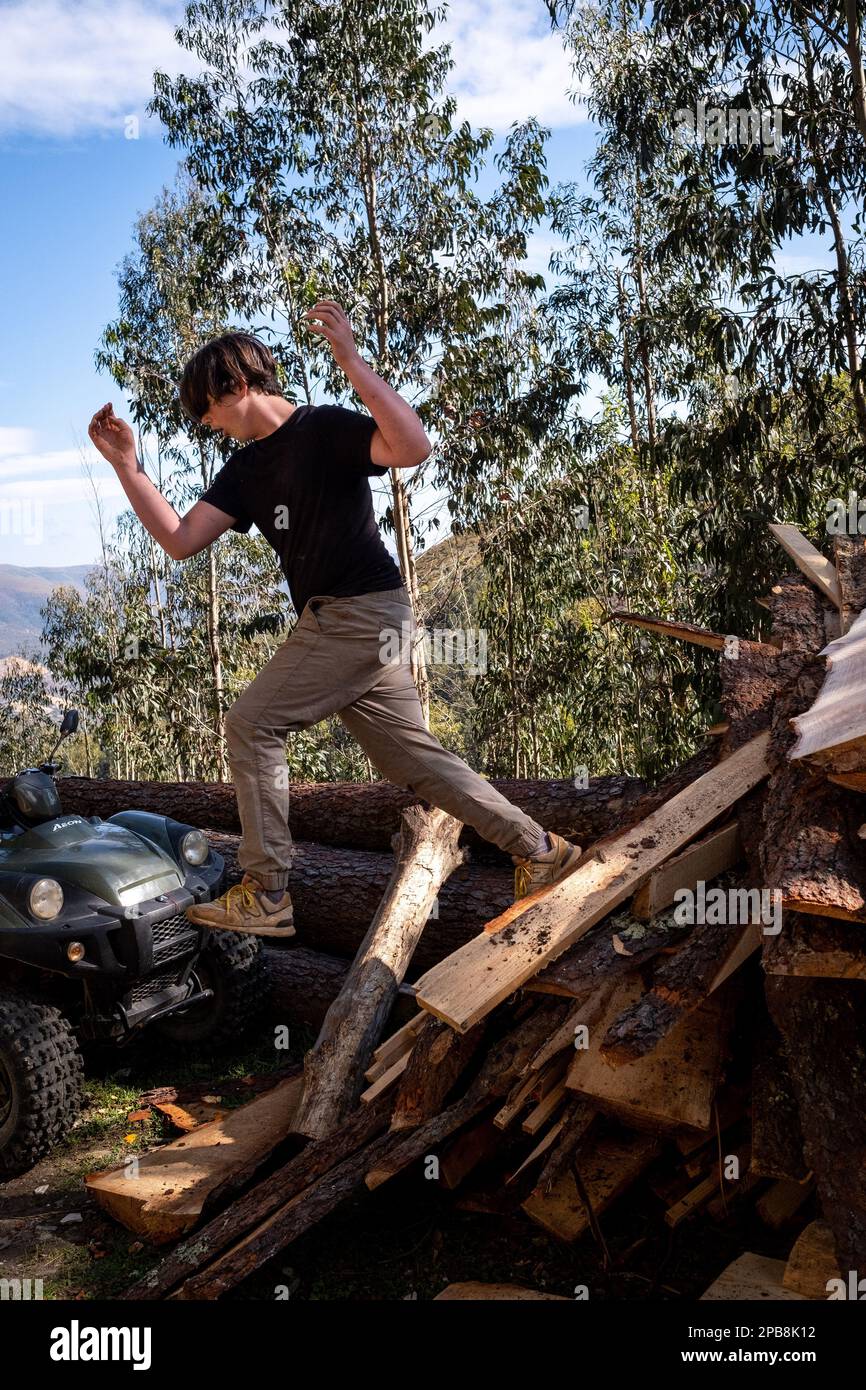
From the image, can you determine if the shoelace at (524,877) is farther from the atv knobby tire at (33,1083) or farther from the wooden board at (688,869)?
the atv knobby tire at (33,1083)

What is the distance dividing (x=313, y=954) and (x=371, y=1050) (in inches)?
58.3

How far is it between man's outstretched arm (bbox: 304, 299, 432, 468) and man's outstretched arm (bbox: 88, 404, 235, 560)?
28.3 inches

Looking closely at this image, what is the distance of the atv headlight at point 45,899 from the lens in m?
4.04

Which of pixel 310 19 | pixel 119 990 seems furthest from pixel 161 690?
pixel 119 990

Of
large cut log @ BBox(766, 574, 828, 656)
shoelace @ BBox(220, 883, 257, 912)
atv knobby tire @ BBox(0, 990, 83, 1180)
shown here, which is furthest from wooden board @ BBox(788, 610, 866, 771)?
atv knobby tire @ BBox(0, 990, 83, 1180)

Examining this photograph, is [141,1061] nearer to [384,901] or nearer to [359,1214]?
[384,901]

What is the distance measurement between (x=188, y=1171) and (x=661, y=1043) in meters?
1.83

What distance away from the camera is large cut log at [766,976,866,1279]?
2.43m

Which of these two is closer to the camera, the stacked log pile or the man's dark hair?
the stacked log pile

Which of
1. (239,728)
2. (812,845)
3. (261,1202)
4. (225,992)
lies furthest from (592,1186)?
(225,992)

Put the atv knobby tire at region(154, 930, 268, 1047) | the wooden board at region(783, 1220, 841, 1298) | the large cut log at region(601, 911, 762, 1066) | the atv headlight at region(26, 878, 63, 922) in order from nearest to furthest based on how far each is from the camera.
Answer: the wooden board at region(783, 1220, 841, 1298) < the large cut log at region(601, 911, 762, 1066) < the atv headlight at region(26, 878, 63, 922) < the atv knobby tire at region(154, 930, 268, 1047)

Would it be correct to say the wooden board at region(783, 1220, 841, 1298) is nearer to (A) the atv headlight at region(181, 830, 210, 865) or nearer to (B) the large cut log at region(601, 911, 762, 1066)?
Result: (B) the large cut log at region(601, 911, 762, 1066)

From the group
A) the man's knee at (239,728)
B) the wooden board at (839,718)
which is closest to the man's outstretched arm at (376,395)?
the man's knee at (239,728)

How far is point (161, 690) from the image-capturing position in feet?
50.6
